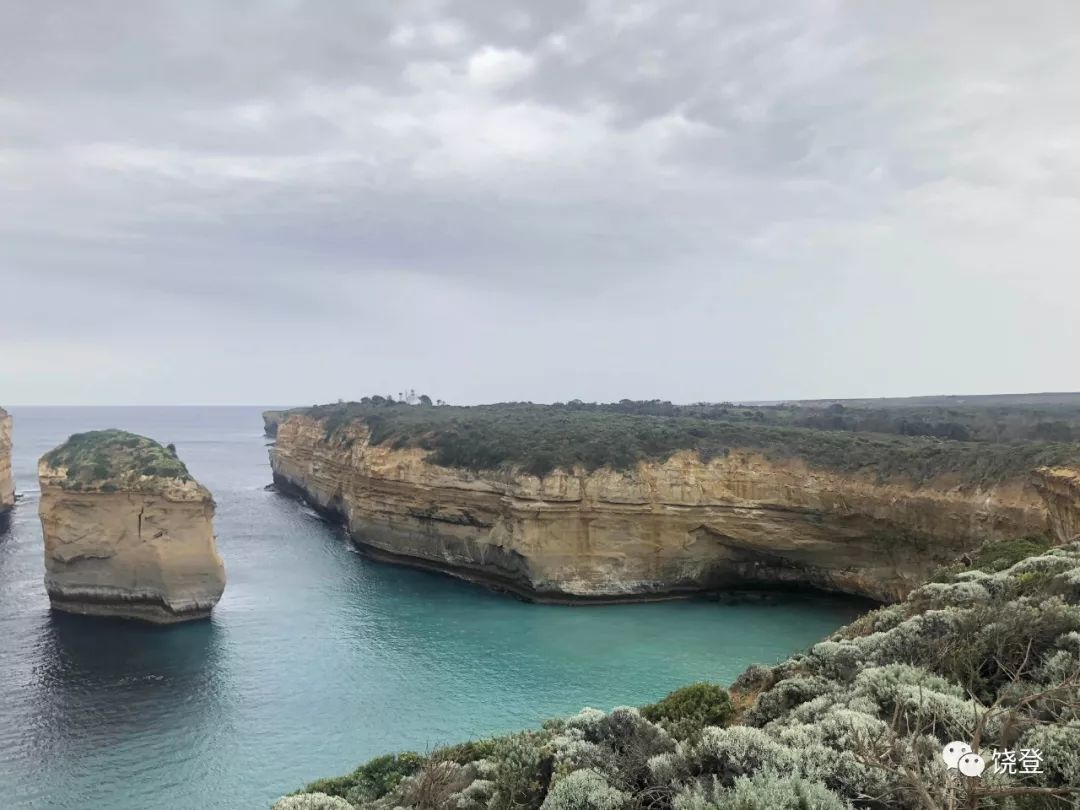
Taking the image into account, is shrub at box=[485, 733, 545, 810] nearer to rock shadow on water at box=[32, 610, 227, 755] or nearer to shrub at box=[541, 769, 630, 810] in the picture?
shrub at box=[541, 769, 630, 810]

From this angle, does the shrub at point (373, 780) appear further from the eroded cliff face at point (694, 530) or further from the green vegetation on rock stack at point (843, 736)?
the eroded cliff face at point (694, 530)

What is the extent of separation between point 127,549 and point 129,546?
15 cm

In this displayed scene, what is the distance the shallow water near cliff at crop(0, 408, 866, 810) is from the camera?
1517cm

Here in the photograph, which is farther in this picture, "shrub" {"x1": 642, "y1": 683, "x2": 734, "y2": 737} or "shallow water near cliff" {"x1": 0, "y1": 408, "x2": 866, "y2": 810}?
"shallow water near cliff" {"x1": 0, "y1": 408, "x2": 866, "y2": 810}

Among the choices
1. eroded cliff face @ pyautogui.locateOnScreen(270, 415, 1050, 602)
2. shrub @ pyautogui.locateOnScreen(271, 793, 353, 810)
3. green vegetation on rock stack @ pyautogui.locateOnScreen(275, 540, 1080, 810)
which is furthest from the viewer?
eroded cliff face @ pyautogui.locateOnScreen(270, 415, 1050, 602)

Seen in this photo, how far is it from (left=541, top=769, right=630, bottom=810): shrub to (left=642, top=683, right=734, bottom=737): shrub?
96.4 inches

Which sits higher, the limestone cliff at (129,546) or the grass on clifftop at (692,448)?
the grass on clifftop at (692,448)

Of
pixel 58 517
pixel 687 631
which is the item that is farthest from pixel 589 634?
pixel 58 517

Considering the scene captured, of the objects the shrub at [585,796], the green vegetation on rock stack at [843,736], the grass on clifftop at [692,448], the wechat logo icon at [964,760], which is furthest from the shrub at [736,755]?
the grass on clifftop at [692,448]

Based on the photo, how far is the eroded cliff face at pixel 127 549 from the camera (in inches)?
968

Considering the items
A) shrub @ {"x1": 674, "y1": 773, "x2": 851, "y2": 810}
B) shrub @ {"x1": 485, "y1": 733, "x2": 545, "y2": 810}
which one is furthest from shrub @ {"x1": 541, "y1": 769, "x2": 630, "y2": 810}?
shrub @ {"x1": 485, "y1": 733, "x2": 545, "y2": 810}

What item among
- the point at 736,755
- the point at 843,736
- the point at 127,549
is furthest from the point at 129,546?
the point at 843,736

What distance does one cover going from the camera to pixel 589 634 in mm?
24438

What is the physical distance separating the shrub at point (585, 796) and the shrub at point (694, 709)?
2449 millimetres
